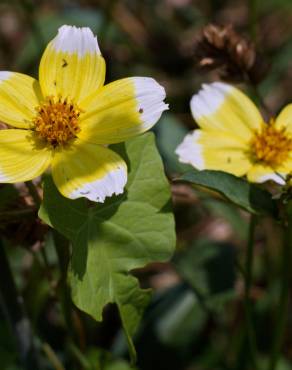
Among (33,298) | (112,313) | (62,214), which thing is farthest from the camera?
(112,313)

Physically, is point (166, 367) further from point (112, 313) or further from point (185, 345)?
point (112, 313)

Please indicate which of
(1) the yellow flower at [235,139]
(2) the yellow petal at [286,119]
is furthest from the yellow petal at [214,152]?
(2) the yellow petal at [286,119]

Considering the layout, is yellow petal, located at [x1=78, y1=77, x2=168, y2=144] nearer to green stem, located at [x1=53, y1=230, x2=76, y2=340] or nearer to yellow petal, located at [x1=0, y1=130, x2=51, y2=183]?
yellow petal, located at [x1=0, y1=130, x2=51, y2=183]

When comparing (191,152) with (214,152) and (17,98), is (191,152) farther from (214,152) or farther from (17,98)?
(17,98)

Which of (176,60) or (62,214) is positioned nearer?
(62,214)

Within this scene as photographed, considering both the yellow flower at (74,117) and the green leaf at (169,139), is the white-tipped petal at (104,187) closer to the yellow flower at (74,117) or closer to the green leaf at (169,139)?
the yellow flower at (74,117)

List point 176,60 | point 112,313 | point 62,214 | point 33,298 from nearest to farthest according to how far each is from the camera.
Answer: point 62,214 < point 33,298 < point 112,313 < point 176,60

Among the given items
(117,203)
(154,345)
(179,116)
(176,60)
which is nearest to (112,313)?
(154,345)
